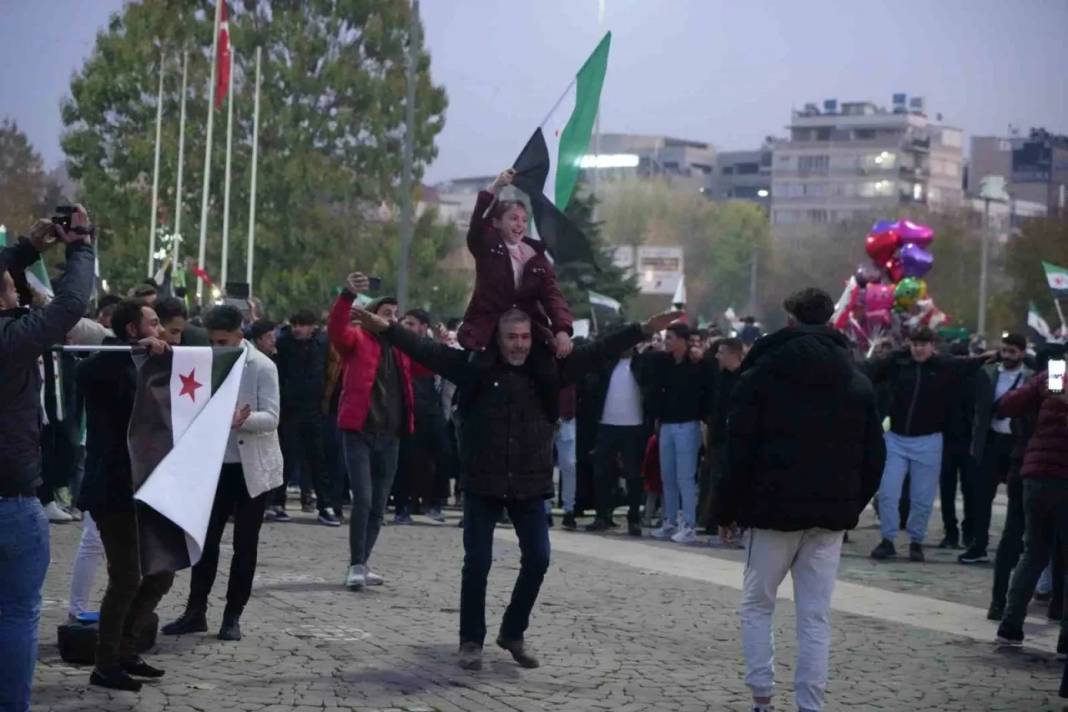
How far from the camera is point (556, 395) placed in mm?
9828

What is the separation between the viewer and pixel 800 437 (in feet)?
27.0

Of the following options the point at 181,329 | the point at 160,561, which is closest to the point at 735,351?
the point at 181,329

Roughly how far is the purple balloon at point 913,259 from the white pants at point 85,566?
767 inches

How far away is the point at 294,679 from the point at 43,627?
79.4 inches

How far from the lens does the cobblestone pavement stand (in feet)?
28.5

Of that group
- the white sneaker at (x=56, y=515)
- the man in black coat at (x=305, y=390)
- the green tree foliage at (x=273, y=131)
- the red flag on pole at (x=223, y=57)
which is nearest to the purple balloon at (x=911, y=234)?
the man in black coat at (x=305, y=390)

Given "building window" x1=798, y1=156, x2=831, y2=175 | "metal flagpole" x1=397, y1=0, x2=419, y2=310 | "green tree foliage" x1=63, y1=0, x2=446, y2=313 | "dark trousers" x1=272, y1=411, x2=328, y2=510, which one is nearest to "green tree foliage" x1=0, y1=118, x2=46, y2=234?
"green tree foliage" x1=63, y1=0, x2=446, y2=313

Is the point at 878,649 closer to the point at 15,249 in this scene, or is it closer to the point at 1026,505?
the point at 1026,505

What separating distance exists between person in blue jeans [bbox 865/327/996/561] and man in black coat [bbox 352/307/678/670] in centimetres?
708

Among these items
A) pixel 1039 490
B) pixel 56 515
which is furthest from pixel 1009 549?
pixel 56 515

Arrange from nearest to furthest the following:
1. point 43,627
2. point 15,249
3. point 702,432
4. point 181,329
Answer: point 15,249
point 181,329
point 43,627
point 702,432

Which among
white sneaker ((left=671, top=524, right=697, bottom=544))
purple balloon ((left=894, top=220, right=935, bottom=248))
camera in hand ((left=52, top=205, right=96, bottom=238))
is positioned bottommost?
white sneaker ((left=671, top=524, right=697, bottom=544))

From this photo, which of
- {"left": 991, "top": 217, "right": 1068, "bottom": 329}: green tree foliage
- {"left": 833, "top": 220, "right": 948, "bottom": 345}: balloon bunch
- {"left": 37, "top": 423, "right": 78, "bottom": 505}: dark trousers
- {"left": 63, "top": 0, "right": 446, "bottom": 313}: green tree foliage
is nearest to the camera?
{"left": 37, "top": 423, "right": 78, "bottom": 505}: dark trousers

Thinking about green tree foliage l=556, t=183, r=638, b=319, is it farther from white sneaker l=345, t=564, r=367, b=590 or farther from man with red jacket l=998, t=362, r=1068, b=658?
A: man with red jacket l=998, t=362, r=1068, b=658
